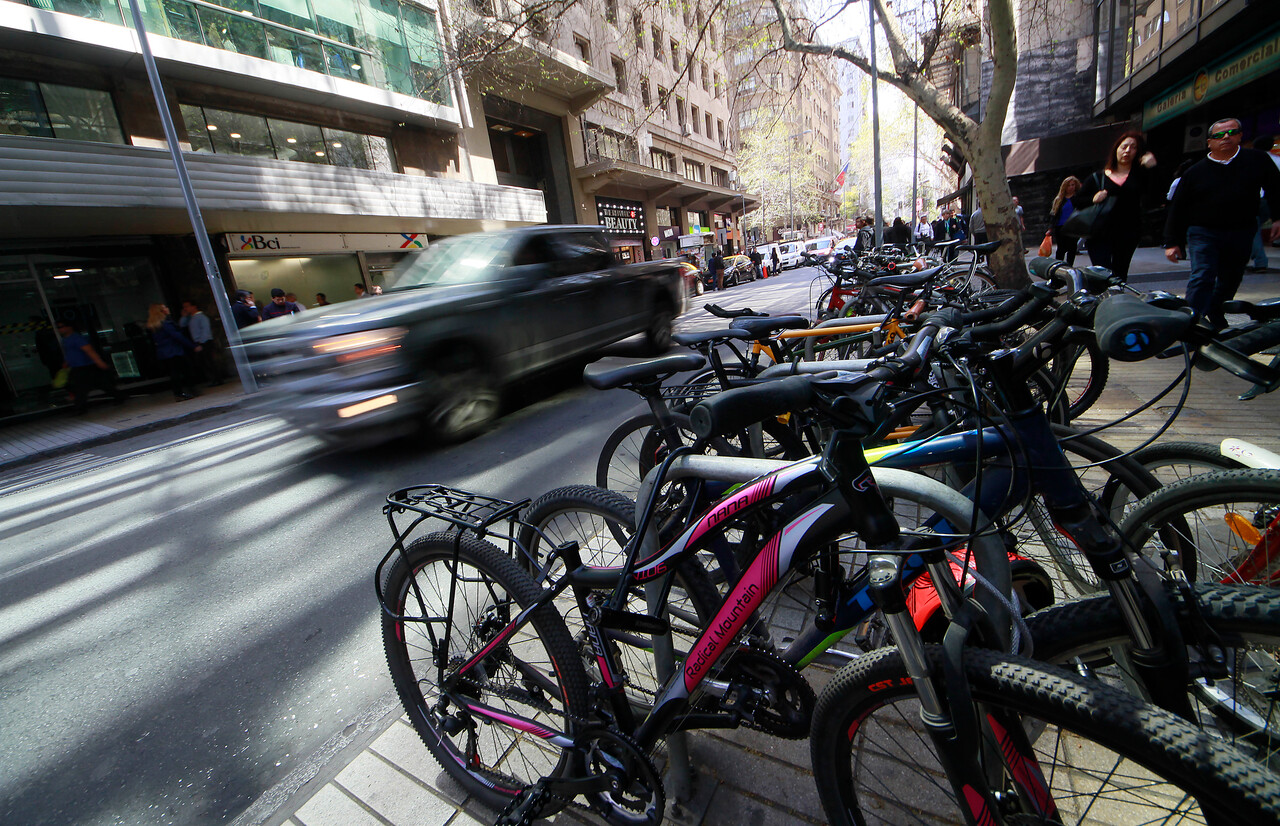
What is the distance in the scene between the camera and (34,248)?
36.5 feet

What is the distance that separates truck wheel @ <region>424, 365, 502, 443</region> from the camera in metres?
5.27

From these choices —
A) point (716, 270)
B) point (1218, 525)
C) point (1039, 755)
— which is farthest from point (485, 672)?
Answer: point (716, 270)

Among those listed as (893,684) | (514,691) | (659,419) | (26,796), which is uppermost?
(659,419)

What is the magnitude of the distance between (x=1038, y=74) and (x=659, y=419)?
907 inches

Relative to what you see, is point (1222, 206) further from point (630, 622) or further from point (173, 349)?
point (173, 349)

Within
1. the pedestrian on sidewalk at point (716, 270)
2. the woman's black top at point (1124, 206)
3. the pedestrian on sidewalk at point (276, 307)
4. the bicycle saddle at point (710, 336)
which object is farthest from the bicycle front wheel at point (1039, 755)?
the pedestrian on sidewalk at point (716, 270)

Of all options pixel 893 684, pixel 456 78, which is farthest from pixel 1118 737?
pixel 456 78

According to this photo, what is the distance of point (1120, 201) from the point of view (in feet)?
18.1

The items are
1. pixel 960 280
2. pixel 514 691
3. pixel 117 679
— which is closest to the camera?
pixel 514 691

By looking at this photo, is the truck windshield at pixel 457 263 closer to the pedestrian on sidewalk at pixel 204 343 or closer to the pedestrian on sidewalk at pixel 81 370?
the pedestrian on sidewalk at pixel 204 343

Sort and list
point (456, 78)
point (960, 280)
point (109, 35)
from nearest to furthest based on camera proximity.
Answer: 1. point (960, 280)
2. point (109, 35)
3. point (456, 78)

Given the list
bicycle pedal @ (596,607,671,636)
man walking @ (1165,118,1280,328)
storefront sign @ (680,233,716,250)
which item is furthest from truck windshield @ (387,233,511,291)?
storefront sign @ (680,233,716,250)

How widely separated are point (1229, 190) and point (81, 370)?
1650 centimetres

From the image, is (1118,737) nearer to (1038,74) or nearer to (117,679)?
(117,679)
